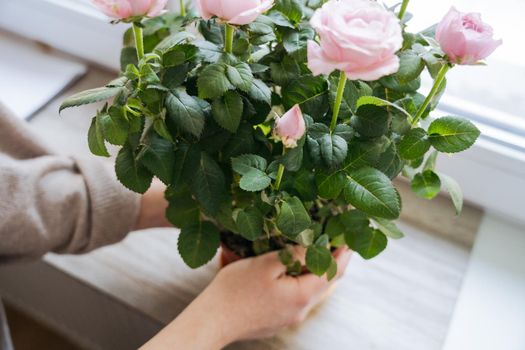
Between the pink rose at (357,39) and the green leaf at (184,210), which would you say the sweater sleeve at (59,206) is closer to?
the green leaf at (184,210)

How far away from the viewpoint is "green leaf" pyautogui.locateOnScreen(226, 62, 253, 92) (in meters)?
0.42

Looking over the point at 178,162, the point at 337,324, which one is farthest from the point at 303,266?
the point at 178,162

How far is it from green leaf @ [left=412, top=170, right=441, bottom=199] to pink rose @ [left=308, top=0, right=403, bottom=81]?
208 millimetres

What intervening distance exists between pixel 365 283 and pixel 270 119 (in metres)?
0.31

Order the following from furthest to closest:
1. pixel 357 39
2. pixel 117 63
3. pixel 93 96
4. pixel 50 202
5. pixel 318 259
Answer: pixel 117 63, pixel 50 202, pixel 318 259, pixel 93 96, pixel 357 39

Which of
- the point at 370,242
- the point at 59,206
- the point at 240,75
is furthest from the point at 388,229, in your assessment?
the point at 59,206

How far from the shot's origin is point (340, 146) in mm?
415

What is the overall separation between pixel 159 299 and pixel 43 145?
25cm

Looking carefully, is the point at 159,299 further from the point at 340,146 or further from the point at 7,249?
the point at 340,146

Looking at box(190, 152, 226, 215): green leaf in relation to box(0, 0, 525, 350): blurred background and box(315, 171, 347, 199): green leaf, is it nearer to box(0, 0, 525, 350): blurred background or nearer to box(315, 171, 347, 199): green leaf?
box(315, 171, 347, 199): green leaf

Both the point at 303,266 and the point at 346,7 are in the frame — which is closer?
the point at 346,7

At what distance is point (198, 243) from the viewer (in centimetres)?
53

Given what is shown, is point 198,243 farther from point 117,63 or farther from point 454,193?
point 117,63

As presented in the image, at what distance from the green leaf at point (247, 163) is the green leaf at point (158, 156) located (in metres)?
0.06
